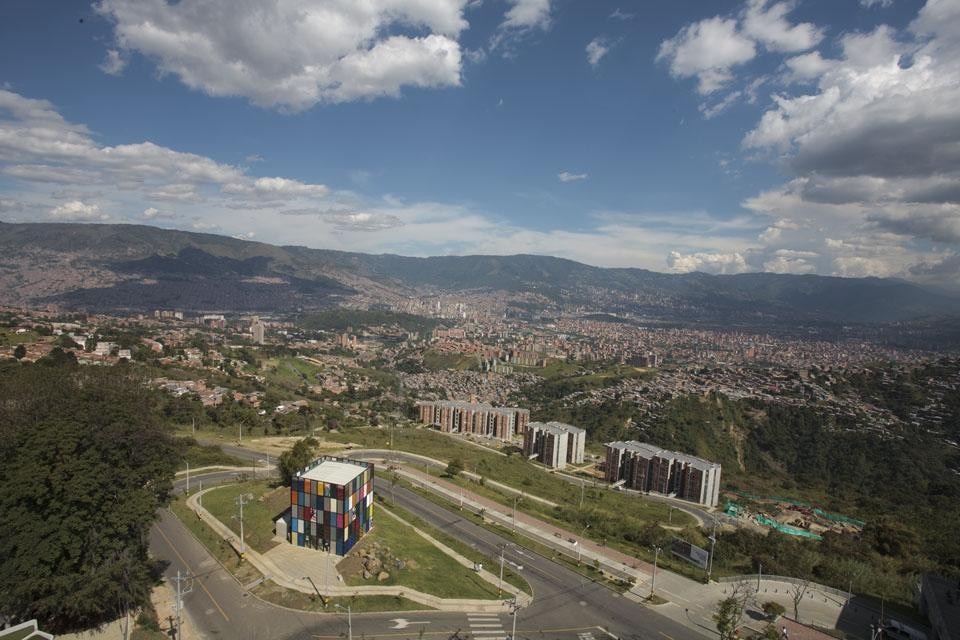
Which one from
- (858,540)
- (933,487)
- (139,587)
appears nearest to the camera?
(139,587)

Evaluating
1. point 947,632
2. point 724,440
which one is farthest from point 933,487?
point 947,632

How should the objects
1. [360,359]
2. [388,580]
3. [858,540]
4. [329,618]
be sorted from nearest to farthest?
1. [329,618]
2. [388,580]
3. [858,540]
4. [360,359]

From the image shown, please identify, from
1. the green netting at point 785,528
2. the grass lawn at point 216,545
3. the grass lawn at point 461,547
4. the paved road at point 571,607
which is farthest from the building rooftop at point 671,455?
the grass lawn at point 216,545

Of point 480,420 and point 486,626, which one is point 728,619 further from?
point 480,420

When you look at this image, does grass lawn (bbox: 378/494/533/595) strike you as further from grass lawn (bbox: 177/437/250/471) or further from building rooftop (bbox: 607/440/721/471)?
building rooftop (bbox: 607/440/721/471)

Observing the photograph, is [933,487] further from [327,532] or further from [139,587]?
[139,587]

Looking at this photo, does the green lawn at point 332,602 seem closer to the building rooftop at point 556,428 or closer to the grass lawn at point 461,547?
the grass lawn at point 461,547

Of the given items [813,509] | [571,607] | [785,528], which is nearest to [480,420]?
[813,509]
